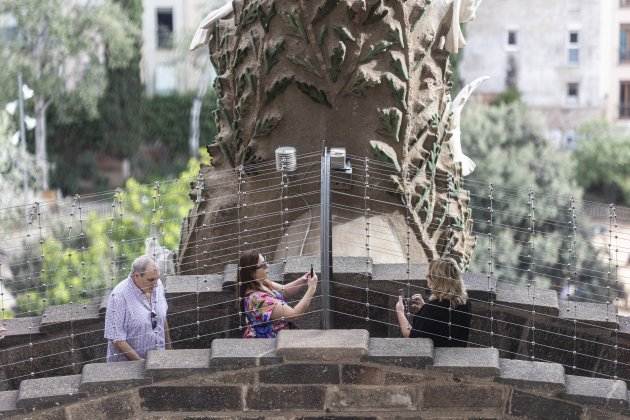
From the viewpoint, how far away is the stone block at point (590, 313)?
40.7 feet

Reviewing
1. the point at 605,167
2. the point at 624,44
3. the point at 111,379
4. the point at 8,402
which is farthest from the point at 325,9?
the point at 624,44

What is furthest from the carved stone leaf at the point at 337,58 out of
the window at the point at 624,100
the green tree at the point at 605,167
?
the window at the point at 624,100

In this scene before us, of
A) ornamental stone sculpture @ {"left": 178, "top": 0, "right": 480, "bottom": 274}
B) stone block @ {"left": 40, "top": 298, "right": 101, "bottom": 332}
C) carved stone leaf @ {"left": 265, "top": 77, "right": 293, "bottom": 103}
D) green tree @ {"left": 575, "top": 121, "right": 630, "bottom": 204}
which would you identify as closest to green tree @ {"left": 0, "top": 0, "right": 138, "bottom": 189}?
green tree @ {"left": 575, "top": 121, "right": 630, "bottom": 204}

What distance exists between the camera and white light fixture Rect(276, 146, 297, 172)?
13.2 metres

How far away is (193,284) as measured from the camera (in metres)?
13.0

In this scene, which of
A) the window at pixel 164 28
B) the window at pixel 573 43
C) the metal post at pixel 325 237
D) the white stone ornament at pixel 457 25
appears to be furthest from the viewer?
the window at pixel 573 43

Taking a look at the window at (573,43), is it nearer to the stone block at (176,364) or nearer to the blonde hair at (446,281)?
the blonde hair at (446,281)

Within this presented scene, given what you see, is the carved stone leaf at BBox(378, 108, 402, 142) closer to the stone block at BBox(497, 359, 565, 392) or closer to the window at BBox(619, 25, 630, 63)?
the stone block at BBox(497, 359, 565, 392)

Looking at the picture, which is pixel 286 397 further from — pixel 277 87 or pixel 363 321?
pixel 277 87

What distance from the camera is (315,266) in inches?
507

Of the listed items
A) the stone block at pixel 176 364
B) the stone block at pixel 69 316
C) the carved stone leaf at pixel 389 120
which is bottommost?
the stone block at pixel 176 364

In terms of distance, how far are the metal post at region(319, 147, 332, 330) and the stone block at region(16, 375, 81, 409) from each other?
166 cm

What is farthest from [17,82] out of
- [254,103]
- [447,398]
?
[447,398]

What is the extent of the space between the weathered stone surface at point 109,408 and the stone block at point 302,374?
2.48 feet
